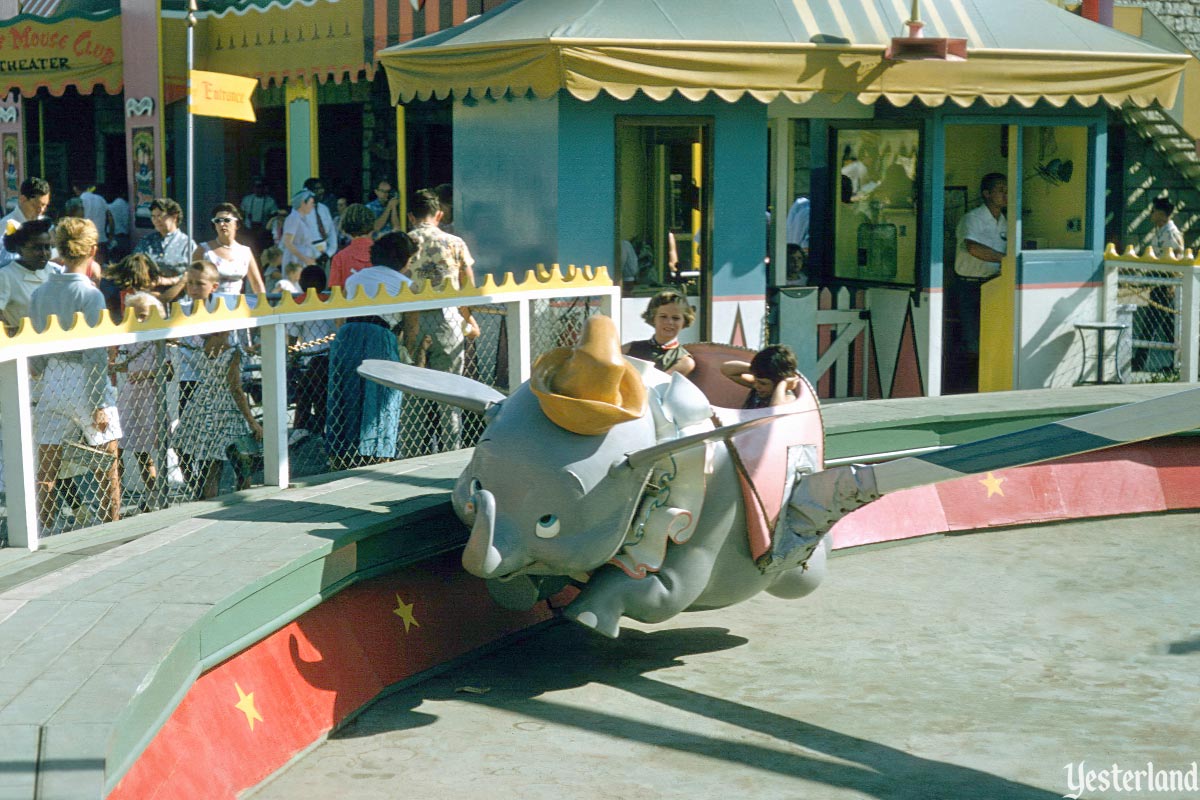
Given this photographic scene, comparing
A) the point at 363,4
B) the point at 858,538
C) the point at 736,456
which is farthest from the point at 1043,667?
the point at 363,4

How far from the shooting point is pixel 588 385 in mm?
6031

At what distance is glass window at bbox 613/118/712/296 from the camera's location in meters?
10.8

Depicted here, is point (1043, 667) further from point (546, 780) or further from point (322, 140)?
point (322, 140)

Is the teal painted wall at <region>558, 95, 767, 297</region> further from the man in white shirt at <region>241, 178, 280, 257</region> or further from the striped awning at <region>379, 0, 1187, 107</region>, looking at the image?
the man in white shirt at <region>241, 178, 280, 257</region>

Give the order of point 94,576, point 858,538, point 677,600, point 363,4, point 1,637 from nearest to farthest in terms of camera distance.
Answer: point 1,637 → point 94,576 → point 677,600 → point 858,538 → point 363,4

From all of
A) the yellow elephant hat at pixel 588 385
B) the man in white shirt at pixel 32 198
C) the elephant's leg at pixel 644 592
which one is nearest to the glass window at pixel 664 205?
the man in white shirt at pixel 32 198

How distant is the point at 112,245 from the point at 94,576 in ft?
43.2

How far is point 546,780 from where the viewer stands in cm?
541

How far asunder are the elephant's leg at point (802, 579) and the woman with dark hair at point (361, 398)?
2.11 m

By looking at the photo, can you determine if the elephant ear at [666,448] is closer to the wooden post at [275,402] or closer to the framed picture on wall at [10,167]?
the wooden post at [275,402]

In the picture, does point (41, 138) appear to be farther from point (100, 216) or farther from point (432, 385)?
point (432, 385)

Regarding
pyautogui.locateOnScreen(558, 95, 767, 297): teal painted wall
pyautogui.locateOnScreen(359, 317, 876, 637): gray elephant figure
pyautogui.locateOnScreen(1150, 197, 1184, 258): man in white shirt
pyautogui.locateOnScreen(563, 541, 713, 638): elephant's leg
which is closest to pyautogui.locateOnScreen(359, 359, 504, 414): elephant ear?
pyautogui.locateOnScreen(359, 317, 876, 637): gray elephant figure

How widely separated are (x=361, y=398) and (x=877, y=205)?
18.7 feet

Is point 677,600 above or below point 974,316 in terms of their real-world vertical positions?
below
